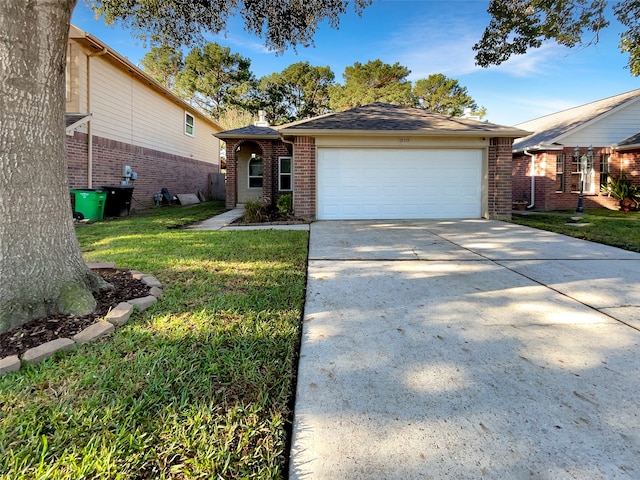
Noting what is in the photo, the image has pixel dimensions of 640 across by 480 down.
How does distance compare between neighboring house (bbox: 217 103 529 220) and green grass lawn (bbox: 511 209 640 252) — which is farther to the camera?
neighboring house (bbox: 217 103 529 220)

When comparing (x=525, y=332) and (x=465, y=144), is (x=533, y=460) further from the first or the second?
(x=465, y=144)

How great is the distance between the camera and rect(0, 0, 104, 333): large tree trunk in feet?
9.15

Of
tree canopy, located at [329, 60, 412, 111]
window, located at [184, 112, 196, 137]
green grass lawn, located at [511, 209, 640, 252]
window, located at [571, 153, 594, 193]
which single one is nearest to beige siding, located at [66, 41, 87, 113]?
window, located at [184, 112, 196, 137]

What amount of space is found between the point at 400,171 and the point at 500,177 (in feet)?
9.03

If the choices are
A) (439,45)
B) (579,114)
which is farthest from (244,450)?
(579,114)

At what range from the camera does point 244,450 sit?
1677mm

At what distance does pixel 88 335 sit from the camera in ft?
8.91

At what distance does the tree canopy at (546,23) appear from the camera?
805 cm

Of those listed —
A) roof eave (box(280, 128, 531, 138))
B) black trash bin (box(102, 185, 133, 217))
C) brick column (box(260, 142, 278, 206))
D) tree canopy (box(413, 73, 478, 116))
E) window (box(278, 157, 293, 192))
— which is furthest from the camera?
tree canopy (box(413, 73, 478, 116))

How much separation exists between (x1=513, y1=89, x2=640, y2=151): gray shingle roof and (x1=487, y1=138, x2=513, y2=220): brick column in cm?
406

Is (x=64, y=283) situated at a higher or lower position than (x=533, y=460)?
higher

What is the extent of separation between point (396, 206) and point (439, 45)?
5784 millimetres

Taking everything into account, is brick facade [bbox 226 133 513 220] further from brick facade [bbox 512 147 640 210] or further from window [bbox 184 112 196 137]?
window [bbox 184 112 196 137]

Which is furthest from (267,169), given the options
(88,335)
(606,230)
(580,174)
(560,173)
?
(88,335)
